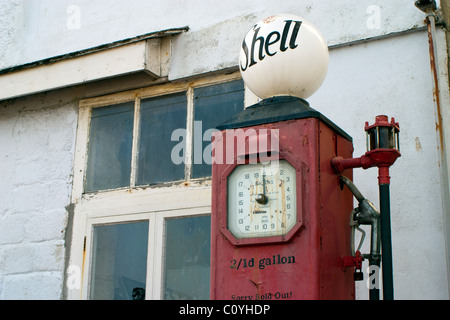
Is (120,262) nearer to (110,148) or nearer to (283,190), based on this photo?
(110,148)

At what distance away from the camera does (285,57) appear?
7.86 ft

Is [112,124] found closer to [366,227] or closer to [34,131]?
[34,131]

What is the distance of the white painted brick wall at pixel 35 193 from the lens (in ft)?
12.1

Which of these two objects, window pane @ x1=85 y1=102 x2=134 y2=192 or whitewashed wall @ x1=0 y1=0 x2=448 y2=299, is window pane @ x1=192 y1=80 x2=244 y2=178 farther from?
window pane @ x1=85 y1=102 x2=134 y2=192

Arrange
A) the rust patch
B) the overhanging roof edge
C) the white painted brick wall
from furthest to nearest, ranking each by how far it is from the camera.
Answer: the white painted brick wall
the overhanging roof edge
the rust patch

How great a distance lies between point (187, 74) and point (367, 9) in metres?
0.98

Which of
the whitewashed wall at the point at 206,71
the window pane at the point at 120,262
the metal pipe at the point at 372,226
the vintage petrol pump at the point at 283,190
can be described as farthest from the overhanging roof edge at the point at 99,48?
the metal pipe at the point at 372,226

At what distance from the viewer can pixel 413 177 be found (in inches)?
111

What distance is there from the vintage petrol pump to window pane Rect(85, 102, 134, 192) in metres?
1.28

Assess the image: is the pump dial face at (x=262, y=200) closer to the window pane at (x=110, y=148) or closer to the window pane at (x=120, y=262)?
the window pane at (x=120, y=262)

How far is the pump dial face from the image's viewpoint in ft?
7.49

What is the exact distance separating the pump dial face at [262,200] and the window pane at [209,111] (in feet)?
3.35

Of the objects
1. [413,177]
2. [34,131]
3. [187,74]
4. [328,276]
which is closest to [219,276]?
[328,276]

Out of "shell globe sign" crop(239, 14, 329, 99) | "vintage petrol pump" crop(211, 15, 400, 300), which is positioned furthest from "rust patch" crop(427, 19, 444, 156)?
"shell globe sign" crop(239, 14, 329, 99)
